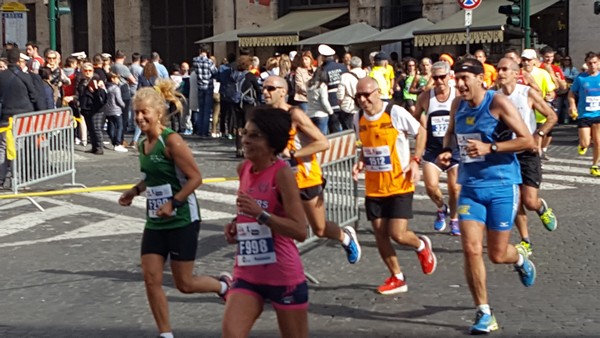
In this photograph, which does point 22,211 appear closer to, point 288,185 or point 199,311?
point 199,311

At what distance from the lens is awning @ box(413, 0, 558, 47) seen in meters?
27.6

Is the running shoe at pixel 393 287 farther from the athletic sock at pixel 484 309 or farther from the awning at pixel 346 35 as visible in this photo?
the awning at pixel 346 35

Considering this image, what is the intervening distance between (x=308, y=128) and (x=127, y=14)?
3264 cm

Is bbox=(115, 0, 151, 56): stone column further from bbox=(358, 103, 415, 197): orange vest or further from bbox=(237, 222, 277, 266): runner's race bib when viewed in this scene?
bbox=(237, 222, 277, 266): runner's race bib

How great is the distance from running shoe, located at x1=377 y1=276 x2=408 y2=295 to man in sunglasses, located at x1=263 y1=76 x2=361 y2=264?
1.74ft

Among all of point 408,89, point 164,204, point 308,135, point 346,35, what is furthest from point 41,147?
point 346,35

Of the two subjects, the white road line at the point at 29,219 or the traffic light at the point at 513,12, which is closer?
the white road line at the point at 29,219

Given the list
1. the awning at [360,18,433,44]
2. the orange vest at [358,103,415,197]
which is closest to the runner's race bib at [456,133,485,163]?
the orange vest at [358,103,415,197]

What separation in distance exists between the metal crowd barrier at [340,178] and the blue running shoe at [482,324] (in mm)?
2816

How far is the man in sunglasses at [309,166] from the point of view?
940 centimetres

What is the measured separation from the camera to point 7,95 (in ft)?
53.3

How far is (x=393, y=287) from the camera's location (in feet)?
29.7

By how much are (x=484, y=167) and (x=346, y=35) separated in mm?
23194

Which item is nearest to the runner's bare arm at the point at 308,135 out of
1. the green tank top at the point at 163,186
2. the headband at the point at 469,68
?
the headband at the point at 469,68
